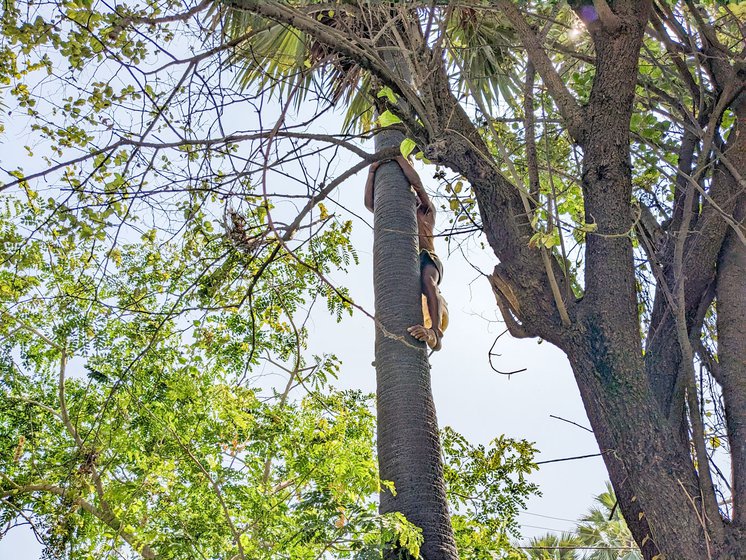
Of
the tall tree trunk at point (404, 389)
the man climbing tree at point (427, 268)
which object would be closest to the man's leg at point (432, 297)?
the man climbing tree at point (427, 268)

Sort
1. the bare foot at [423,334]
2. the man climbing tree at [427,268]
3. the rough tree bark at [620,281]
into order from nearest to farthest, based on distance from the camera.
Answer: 1. the rough tree bark at [620,281]
2. the bare foot at [423,334]
3. the man climbing tree at [427,268]

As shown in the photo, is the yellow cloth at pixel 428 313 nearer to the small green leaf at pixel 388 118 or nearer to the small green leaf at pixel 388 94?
the small green leaf at pixel 388 118

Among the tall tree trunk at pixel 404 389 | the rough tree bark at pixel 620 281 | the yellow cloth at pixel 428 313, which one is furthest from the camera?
the yellow cloth at pixel 428 313

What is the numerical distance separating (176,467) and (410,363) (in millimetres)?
2605

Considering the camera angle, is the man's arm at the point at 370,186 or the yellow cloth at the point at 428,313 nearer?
the yellow cloth at the point at 428,313

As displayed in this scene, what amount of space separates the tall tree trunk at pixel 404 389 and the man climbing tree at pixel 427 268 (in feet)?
0.25

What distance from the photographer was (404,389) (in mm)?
4156

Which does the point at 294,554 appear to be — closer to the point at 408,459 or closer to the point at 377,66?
the point at 408,459

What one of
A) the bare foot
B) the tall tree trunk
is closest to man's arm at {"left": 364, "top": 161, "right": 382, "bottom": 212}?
the tall tree trunk

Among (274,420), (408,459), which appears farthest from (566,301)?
(274,420)

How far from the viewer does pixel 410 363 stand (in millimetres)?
4293

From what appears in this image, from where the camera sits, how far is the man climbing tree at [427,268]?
454 cm

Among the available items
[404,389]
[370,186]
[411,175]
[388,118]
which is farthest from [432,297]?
[388,118]

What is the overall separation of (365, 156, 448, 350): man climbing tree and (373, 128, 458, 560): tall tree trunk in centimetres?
8
